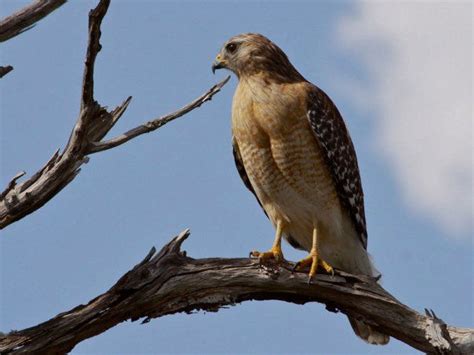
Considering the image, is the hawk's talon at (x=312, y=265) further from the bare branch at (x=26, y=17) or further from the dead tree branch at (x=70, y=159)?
the bare branch at (x=26, y=17)

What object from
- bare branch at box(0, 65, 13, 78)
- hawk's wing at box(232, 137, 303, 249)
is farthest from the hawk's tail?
bare branch at box(0, 65, 13, 78)

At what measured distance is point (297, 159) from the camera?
27.2 feet

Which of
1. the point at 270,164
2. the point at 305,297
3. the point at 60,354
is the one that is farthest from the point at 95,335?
the point at 270,164

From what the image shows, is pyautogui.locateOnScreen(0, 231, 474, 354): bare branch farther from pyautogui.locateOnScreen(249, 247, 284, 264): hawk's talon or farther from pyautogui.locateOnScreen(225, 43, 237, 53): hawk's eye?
pyautogui.locateOnScreen(225, 43, 237, 53): hawk's eye

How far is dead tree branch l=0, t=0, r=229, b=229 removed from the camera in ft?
21.9

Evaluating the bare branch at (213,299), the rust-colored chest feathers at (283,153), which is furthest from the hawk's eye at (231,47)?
the bare branch at (213,299)

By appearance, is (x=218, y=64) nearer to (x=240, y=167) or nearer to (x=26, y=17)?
(x=240, y=167)

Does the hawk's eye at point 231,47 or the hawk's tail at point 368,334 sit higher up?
the hawk's eye at point 231,47

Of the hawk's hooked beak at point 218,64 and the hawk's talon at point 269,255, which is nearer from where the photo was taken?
the hawk's talon at point 269,255

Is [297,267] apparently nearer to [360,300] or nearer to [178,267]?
[360,300]

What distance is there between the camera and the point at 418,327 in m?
7.16

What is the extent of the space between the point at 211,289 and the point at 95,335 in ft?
3.24

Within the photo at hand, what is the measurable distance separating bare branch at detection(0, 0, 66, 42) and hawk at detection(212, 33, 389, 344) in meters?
2.41

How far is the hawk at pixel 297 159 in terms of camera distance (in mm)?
8305
